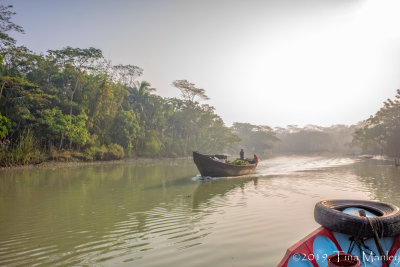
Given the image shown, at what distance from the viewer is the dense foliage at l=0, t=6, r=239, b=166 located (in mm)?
18250

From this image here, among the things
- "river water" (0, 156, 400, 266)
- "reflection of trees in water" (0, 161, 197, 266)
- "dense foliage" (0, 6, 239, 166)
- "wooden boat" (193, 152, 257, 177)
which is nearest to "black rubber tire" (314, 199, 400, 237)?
"river water" (0, 156, 400, 266)

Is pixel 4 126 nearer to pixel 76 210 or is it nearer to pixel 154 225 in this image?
pixel 76 210

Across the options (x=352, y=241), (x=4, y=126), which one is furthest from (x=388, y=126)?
(x=4, y=126)

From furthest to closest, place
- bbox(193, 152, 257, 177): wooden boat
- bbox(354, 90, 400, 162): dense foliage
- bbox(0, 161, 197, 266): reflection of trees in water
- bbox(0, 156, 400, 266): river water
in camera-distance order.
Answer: bbox(354, 90, 400, 162): dense foliage, bbox(193, 152, 257, 177): wooden boat, bbox(0, 161, 197, 266): reflection of trees in water, bbox(0, 156, 400, 266): river water

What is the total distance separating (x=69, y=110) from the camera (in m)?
24.2

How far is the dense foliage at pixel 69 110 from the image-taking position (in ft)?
59.9

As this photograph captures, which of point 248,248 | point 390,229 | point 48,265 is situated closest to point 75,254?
→ point 48,265

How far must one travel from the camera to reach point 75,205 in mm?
7324

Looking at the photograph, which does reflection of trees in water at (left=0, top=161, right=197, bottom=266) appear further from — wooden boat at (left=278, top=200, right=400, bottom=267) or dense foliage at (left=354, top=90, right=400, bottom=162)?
dense foliage at (left=354, top=90, right=400, bottom=162)

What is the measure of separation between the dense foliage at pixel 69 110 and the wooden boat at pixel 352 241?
758 inches

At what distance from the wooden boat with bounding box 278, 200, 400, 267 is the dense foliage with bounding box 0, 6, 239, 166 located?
19.3 metres

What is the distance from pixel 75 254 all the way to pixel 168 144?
34555 millimetres

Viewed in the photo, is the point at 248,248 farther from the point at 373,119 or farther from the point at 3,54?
the point at 373,119

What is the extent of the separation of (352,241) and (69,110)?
2637 centimetres
